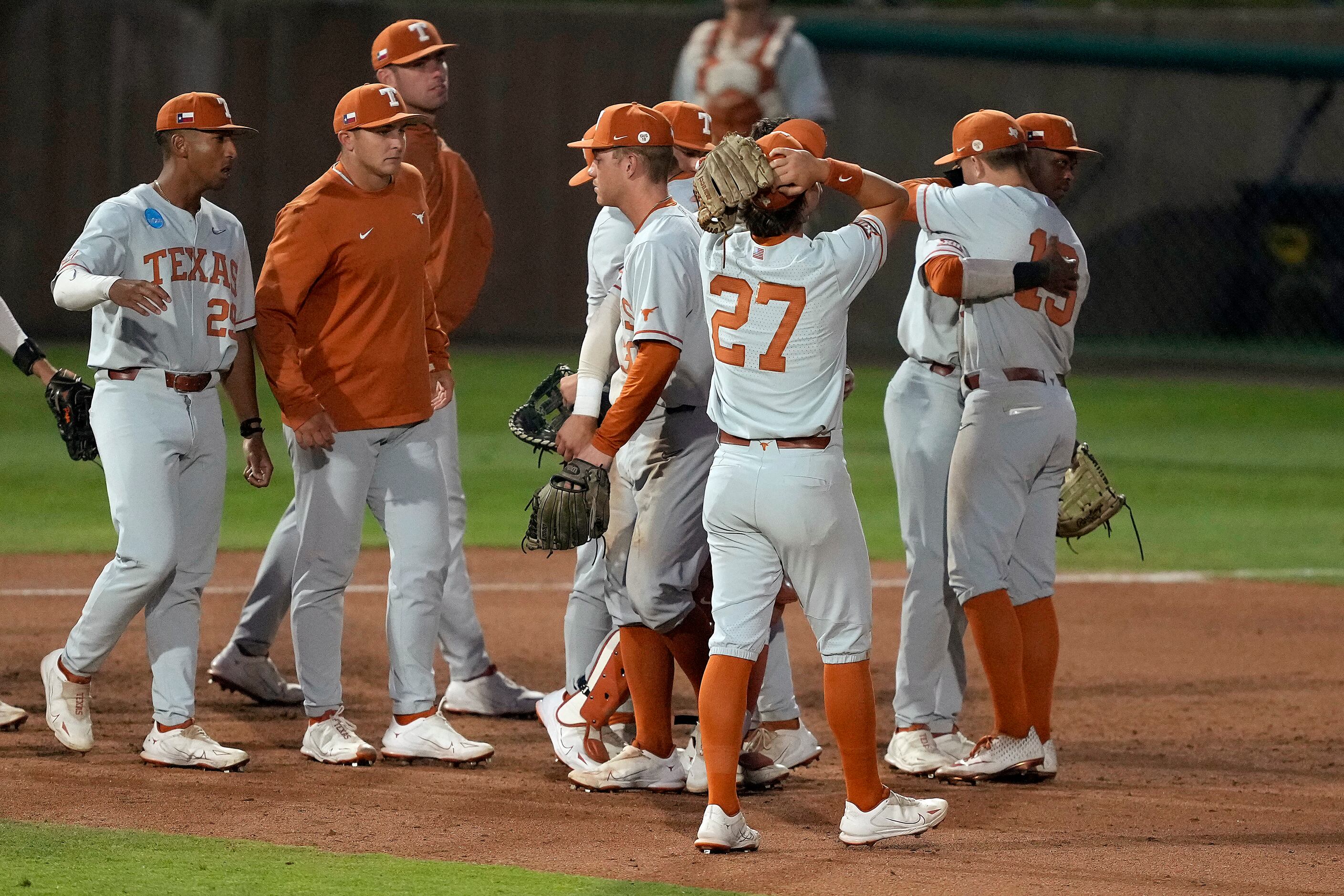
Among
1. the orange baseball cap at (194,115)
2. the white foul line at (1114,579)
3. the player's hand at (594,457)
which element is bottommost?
the white foul line at (1114,579)

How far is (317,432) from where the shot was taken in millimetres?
5039

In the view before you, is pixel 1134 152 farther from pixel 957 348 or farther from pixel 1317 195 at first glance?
pixel 957 348

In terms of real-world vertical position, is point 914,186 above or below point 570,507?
above

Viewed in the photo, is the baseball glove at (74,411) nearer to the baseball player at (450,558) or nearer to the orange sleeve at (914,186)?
the baseball player at (450,558)

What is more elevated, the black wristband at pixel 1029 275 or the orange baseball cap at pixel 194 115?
the orange baseball cap at pixel 194 115

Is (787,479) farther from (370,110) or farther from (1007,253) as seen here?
(370,110)

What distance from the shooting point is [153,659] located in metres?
5.12

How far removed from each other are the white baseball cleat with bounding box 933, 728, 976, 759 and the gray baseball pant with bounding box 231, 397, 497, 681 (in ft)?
5.37

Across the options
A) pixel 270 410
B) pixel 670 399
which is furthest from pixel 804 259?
pixel 270 410

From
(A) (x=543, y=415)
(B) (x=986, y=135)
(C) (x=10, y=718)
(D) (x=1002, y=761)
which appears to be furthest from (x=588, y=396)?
(C) (x=10, y=718)

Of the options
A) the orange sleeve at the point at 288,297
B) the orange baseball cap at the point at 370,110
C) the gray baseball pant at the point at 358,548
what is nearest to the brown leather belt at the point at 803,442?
the gray baseball pant at the point at 358,548

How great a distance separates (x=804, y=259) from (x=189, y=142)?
78.5 inches

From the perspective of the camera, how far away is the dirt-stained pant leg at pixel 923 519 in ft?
17.4

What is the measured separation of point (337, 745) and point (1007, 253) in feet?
8.13
